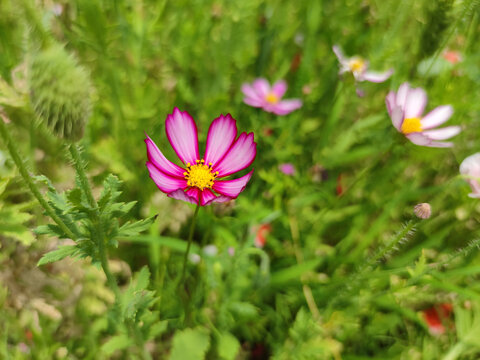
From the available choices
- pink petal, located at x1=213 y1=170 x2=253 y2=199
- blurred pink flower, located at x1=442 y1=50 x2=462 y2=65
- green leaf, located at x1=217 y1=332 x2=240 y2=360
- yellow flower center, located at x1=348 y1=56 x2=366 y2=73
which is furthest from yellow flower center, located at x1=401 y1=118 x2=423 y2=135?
green leaf, located at x1=217 y1=332 x2=240 y2=360

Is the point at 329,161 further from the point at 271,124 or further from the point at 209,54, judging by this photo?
the point at 209,54

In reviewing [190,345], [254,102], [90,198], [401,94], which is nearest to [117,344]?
[190,345]

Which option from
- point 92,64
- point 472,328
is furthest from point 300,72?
point 472,328

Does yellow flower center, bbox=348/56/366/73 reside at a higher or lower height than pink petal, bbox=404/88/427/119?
higher

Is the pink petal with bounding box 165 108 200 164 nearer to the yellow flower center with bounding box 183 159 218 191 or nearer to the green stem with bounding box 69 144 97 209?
the yellow flower center with bounding box 183 159 218 191

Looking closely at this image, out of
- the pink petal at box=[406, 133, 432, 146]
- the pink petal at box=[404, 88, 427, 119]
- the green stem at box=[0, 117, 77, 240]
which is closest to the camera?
the green stem at box=[0, 117, 77, 240]

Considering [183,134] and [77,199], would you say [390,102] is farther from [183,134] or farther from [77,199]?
[77,199]

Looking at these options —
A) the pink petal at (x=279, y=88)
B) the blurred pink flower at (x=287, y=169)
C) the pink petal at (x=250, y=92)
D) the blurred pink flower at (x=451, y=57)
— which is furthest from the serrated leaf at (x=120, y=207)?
the blurred pink flower at (x=451, y=57)
